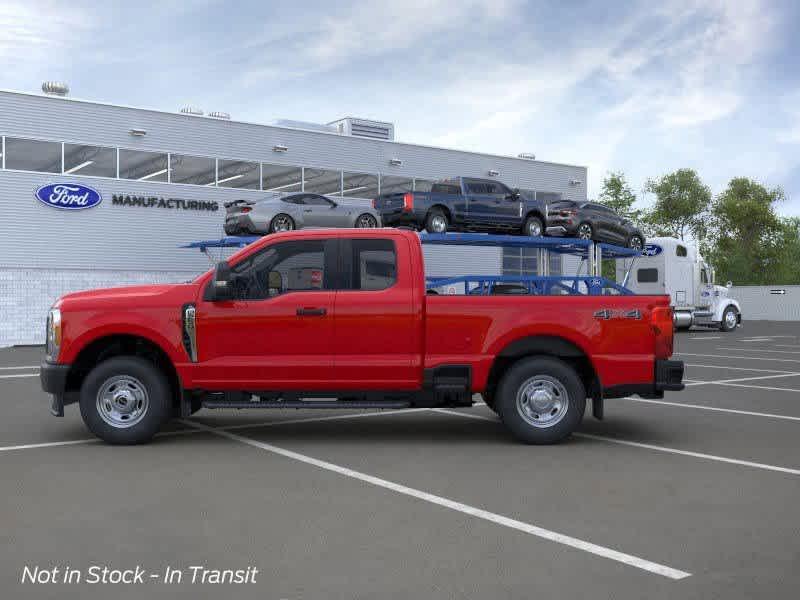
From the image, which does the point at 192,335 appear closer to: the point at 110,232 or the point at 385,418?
the point at 385,418

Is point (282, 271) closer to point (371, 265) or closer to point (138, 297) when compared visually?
point (371, 265)

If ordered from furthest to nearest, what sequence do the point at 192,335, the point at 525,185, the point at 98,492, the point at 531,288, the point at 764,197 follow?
the point at 764,197 < the point at 525,185 < the point at 531,288 < the point at 192,335 < the point at 98,492

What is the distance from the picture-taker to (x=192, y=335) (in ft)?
27.8

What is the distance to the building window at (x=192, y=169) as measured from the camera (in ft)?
105

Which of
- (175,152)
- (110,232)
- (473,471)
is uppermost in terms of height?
(175,152)

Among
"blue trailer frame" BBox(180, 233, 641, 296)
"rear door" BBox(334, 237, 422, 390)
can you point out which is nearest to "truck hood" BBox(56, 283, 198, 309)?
"rear door" BBox(334, 237, 422, 390)

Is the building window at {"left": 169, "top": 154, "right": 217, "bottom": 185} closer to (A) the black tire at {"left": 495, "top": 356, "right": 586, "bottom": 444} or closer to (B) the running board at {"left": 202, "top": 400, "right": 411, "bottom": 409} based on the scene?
(B) the running board at {"left": 202, "top": 400, "right": 411, "bottom": 409}

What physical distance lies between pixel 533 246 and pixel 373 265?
20.0 m

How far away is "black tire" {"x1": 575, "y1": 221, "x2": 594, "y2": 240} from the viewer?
1103 inches

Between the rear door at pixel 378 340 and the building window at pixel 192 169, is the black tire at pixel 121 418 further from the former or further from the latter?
the building window at pixel 192 169

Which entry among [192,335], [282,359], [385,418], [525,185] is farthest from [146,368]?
[525,185]

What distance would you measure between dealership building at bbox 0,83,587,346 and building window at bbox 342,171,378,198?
0.16ft

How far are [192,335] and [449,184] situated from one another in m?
17.6

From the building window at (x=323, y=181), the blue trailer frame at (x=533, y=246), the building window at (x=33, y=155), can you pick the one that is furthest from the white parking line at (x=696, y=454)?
the building window at (x=323, y=181)
